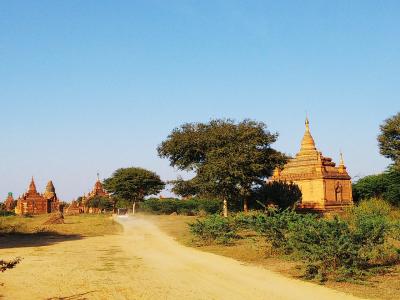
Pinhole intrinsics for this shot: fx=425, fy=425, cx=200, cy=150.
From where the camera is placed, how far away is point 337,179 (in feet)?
155

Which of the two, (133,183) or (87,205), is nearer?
(133,183)

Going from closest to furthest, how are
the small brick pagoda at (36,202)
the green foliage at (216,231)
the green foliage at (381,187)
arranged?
the green foliage at (216,231) < the green foliage at (381,187) < the small brick pagoda at (36,202)

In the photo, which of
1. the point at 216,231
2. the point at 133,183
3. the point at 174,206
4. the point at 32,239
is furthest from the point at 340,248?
the point at 133,183

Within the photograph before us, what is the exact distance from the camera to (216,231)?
20.4m

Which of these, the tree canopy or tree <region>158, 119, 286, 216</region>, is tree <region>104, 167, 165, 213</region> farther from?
tree <region>158, 119, 286, 216</region>

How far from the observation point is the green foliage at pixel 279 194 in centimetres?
4272

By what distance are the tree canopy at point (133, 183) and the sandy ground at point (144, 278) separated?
1643 inches

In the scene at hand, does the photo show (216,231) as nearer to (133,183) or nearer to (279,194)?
(279,194)

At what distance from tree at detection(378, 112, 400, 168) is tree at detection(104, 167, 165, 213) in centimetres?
3111

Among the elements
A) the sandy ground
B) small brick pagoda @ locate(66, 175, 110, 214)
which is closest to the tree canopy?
small brick pagoda @ locate(66, 175, 110, 214)

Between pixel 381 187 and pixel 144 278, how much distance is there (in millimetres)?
42155

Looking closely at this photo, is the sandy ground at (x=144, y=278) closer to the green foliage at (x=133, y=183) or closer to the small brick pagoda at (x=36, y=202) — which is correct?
the green foliage at (x=133, y=183)

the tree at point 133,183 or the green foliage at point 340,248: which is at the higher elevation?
the tree at point 133,183

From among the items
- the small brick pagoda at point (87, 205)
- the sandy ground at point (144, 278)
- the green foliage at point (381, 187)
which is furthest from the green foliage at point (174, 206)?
the sandy ground at point (144, 278)
